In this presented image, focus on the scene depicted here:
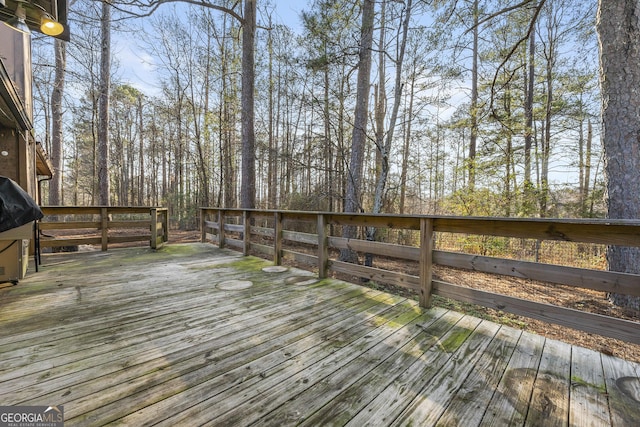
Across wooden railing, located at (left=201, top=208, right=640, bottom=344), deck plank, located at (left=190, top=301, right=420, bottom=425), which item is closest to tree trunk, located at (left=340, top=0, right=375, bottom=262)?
wooden railing, located at (left=201, top=208, right=640, bottom=344)

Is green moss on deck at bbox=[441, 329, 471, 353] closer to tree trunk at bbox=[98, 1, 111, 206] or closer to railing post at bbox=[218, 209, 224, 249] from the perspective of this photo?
railing post at bbox=[218, 209, 224, 249]

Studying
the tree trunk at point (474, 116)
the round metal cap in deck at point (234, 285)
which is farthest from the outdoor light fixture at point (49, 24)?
the tree trunk at point (474, 116)

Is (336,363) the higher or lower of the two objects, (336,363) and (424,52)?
the lower

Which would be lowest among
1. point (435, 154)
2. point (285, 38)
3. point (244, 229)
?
point (244, 229)

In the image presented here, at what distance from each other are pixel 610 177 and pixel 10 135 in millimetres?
8568

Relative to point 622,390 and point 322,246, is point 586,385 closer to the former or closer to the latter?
point 622,390

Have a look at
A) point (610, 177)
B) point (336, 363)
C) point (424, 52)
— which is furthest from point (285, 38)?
point (336, 363)

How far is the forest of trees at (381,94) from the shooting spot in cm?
559

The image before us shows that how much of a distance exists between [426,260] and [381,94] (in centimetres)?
812

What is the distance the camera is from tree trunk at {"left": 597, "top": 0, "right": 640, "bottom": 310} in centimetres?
331

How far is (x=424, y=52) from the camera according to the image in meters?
5.49

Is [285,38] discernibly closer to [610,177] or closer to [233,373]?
[610,177]

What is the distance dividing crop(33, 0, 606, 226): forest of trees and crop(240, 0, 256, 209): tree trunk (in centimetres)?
31

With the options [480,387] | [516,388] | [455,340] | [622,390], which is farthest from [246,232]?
[622,390]
